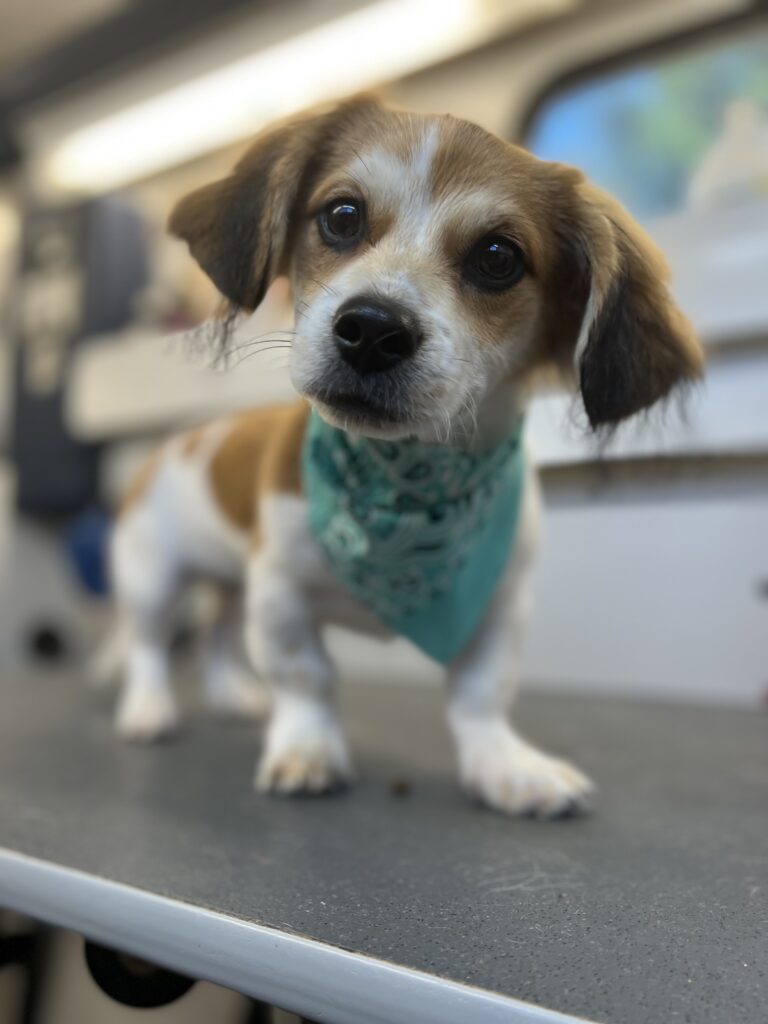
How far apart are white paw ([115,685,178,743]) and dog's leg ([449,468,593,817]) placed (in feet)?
1.41

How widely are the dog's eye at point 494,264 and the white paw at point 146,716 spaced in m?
0.71

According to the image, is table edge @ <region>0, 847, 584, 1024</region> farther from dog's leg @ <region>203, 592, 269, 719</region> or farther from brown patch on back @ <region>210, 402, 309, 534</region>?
dog's leg @ <region>203, 592, 269, 719</region>

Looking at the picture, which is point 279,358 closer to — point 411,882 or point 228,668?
point 411,882

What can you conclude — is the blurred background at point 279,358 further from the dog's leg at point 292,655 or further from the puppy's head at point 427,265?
the dog's leg at point 292,655

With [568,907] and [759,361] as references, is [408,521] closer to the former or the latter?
[568,907]

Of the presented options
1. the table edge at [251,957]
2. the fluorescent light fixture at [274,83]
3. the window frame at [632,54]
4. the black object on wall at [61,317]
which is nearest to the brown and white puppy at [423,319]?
the table edge at [251,957]

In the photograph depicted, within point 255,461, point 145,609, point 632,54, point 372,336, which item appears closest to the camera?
point 372,336

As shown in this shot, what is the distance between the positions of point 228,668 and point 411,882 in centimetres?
76

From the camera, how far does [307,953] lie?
1.47ft

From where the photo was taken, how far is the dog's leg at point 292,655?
80 cm

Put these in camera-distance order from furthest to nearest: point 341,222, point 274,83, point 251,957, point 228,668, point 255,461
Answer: point 274,83 < point 228,668 < point 255,461 < point 341,222 < point 251,957

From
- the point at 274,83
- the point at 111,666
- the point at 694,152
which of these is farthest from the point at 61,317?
the point at 694,152

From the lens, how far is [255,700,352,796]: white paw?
0.78 metres

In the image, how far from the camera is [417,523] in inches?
29.2
